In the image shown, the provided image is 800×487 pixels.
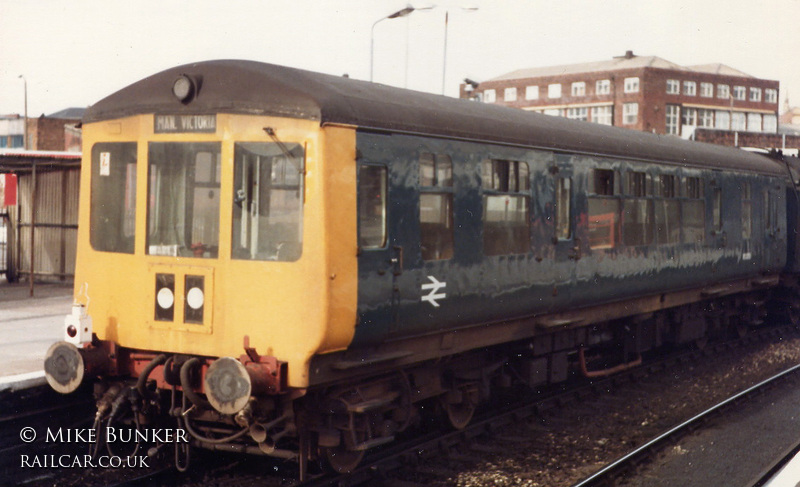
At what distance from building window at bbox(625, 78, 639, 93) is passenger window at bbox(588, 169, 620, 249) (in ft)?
238

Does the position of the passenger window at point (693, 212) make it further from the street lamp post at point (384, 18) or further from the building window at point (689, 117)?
the building window at point (689, 117)

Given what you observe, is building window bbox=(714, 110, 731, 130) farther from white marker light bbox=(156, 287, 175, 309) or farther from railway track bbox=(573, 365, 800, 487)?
white marker light bbox=(156, 287, 175, 309)

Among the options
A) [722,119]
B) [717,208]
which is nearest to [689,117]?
[722,119]

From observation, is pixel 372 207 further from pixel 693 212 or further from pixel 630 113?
pixel 630 113

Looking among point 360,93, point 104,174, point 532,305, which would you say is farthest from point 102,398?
point 532,305

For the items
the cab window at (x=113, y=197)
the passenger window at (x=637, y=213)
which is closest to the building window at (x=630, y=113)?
the passenger window at (x=637, y=213)

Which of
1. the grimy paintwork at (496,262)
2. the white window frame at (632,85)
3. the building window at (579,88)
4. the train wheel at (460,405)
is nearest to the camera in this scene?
the grimy paintwork at (496,262)

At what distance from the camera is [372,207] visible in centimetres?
710

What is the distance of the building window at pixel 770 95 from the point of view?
89.3 m

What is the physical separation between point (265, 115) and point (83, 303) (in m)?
2.42

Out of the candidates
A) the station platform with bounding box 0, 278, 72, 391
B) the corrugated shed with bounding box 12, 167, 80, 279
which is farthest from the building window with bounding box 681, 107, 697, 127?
the station platform with bounding box 0, 278, 72, 391

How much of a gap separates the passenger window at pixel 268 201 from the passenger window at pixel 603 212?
4653 mm

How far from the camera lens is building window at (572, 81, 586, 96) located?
84312 mm

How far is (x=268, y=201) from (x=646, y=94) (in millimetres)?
77109
